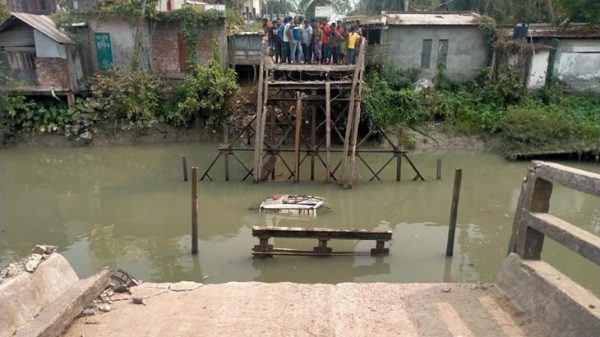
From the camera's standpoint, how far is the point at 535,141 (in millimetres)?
17078

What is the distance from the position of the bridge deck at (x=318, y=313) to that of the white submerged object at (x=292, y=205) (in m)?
6.73

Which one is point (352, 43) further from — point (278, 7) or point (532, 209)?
point (278, 7)

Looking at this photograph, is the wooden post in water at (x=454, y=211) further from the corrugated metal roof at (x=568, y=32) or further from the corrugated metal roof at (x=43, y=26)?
the corrugated metal roof at (x=43, y=26)

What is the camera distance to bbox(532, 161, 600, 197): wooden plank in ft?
10.8

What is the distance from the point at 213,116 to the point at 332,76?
226 inches

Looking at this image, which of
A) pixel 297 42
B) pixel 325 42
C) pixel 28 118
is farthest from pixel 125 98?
pixel 325 42

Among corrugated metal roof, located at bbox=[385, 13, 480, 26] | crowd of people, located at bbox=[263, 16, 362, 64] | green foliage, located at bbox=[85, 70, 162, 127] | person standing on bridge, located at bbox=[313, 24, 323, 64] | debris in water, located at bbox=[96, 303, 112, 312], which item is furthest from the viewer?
corrugated metal roof, located at bbox=[385, 13, 480, 26]

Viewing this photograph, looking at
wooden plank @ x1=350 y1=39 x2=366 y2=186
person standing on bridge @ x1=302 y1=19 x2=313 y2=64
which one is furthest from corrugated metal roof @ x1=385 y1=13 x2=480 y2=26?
wooden plank @ x1=350 y1=39 x2=366 y2=186

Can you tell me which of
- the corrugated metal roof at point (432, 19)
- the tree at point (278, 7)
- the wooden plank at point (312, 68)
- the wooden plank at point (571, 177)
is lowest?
the wooden plank at point (571, 177)

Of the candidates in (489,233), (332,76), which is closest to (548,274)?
(489,233)

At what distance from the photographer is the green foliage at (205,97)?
1905 centimetres

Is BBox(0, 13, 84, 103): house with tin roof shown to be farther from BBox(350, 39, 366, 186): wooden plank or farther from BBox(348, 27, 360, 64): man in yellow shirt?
BBox(350, 39, 366, 186): wooden plank

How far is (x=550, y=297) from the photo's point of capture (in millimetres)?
3541

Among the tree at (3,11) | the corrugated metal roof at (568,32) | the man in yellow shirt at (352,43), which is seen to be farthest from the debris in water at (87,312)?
the tree at (3,11)
